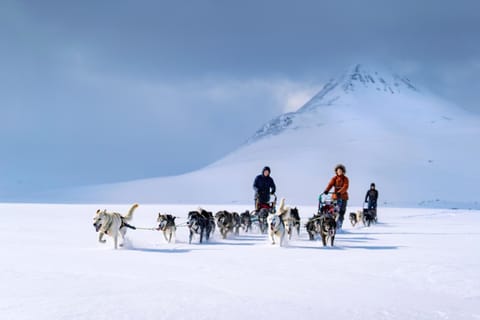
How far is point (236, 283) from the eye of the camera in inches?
176

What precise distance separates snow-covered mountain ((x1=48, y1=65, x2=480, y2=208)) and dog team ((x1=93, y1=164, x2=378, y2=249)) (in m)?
27.5

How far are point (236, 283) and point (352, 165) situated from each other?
2042 inches

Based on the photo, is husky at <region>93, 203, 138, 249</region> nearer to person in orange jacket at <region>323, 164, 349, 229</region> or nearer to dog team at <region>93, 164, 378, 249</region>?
dog team at <region>93, 164, 378, 249</region>

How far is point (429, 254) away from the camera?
22.3 feet

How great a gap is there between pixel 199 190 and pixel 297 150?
844 inches

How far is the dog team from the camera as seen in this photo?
749 cm

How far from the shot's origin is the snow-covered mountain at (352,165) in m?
44.3


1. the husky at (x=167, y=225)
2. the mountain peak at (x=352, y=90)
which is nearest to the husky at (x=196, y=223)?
the husky at (x=167, y=225)

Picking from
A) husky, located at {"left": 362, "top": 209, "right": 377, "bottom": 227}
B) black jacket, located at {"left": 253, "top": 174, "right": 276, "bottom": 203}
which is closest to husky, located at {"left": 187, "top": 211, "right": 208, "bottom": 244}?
black jacket, located at {"left": 253, "top": 174, "right": 276, "bottom": 203}

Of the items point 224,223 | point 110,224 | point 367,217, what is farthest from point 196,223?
→ point 367,217

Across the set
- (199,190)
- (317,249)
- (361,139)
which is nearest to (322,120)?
(361,139)

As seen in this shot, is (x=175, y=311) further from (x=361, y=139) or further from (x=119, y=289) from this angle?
(x=361, y=139)

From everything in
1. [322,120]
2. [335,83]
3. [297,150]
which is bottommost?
[297,150]

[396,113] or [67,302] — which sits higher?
[396,113]
